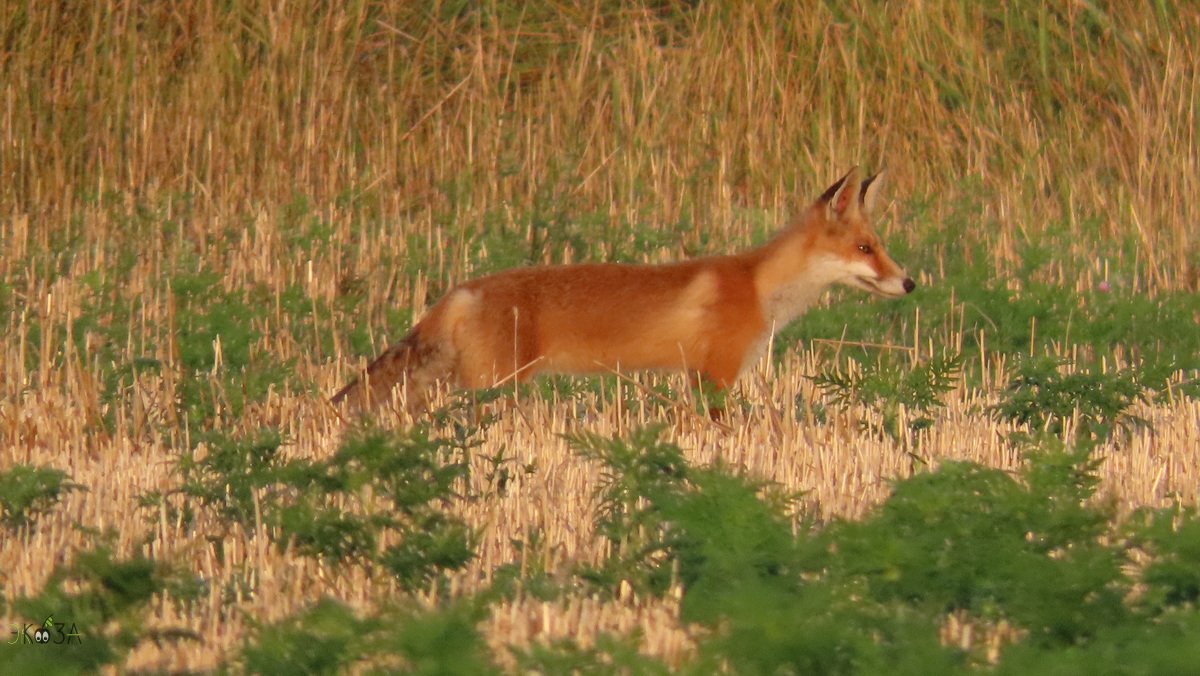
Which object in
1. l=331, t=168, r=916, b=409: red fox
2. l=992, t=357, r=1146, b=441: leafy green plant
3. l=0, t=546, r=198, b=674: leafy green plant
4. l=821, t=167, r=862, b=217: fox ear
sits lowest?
l=0, t=546, r=198, b=674: leafy green plant

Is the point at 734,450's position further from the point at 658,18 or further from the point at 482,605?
the point at 658,18

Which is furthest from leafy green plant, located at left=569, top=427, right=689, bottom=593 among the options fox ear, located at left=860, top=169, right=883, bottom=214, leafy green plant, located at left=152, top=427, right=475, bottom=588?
fox ear, located at left=860, top=169, right=883, bottom=214

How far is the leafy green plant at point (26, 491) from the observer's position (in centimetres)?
474

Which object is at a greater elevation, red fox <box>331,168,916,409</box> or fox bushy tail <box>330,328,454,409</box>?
red fox <box>331,168,916,409</box>

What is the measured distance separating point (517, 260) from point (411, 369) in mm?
2750

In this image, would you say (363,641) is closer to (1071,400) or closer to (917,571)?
(917,571)

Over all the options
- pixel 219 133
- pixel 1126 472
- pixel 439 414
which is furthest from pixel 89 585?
pixel 219 133

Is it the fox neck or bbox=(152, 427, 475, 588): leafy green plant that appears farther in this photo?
the fox neck

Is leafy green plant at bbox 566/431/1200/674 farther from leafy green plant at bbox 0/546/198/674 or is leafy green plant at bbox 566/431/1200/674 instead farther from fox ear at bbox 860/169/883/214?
fox ear at bbox 860/169/883/214

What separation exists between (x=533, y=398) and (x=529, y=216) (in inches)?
138

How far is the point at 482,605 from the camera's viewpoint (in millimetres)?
3459

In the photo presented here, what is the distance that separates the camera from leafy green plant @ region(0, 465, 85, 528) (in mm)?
4742

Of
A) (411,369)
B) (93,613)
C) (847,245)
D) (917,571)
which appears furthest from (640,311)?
(93,613)

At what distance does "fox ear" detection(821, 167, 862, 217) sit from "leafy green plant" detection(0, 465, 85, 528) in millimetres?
4032
